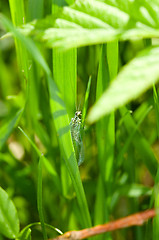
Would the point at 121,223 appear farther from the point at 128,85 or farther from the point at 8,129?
the point at 8,129

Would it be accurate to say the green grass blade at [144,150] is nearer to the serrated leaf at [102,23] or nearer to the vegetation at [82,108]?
the vegetation at [82,108]

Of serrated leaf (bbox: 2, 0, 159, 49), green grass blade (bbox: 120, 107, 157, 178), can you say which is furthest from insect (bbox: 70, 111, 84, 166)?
serrated leaf (bbox: 2, 0, 159, 49)

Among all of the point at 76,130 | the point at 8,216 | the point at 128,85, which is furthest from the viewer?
the point at 76,130

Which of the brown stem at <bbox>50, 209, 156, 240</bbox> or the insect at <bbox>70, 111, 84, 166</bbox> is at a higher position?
the insect at <bbox>70, 111, 84, 166</bbox>

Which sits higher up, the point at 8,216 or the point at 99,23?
the point at 99,23

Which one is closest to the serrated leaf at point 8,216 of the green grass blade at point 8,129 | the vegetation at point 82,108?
the vegetation at point 82,108

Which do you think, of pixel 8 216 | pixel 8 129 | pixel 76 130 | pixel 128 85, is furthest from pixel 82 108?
pixel 128 85

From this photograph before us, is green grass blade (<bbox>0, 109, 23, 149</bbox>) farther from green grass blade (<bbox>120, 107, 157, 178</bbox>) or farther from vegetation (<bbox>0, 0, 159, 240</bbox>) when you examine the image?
green grass blade (<bbox>120, 107, 157, 178</bbox>)

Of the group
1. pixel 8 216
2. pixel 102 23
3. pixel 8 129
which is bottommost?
pixel 8 216

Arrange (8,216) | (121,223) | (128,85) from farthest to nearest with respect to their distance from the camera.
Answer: (8,216) → (121,223) → (128,85)
